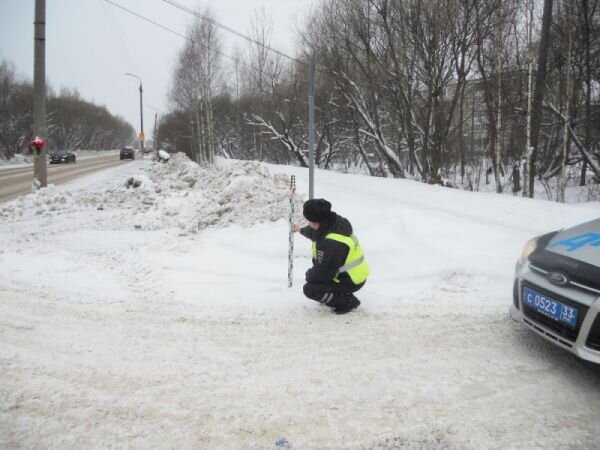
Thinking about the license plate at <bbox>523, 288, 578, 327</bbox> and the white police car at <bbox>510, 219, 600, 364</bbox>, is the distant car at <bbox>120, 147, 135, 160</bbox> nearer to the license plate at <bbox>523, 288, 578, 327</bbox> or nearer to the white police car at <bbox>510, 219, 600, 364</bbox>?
the white police car at <bbox>510, 219, 600, 364</bbox>

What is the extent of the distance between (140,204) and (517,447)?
986 cm

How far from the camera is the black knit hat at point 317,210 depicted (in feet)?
12.6

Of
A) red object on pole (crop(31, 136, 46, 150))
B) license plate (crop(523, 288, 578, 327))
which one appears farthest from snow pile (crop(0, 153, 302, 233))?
license plate (crop(523, 288, 578, 327))

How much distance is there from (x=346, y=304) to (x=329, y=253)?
0.61m

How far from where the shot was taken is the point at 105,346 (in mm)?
3352

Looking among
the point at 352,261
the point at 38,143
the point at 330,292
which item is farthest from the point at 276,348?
the point at 38,143

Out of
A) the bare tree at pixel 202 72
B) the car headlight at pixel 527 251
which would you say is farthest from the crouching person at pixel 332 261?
the bare tree at pixel 202 72

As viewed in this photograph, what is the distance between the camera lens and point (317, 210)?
384 cm

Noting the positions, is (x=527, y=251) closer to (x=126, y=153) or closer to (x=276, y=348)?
(x=276, y=348)

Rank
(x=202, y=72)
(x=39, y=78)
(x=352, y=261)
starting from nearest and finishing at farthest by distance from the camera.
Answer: (x=352, y=261) < (x=39, y=78) < (x=202, y=72)

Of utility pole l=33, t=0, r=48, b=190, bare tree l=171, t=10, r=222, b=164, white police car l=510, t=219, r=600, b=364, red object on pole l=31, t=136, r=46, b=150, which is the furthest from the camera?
bare tree l=171, t=10, r=222, b=164

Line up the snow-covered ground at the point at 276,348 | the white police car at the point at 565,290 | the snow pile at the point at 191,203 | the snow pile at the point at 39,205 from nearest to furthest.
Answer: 1. the snow-covered ground at the point at 276,348
2. the white police car at the point at 565,290
3. the snow pile at the point at 191,203
4. the snow pile at the point at 39,205

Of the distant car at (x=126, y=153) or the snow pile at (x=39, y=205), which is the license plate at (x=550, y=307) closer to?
the snow pile at (x=39, y=205)

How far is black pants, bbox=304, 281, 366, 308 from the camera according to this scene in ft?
12.9
